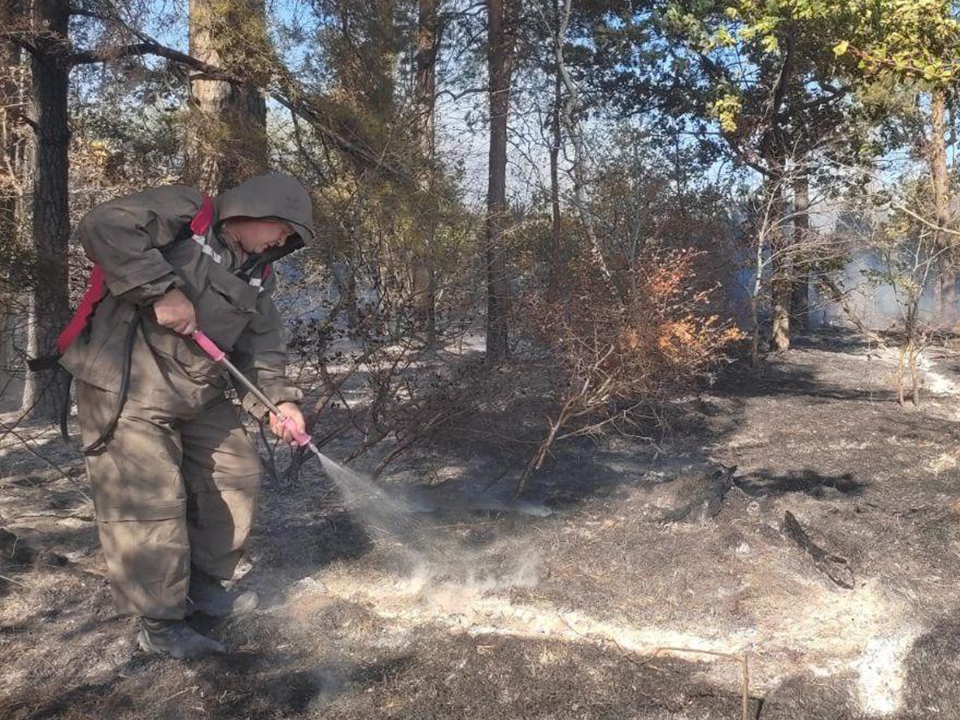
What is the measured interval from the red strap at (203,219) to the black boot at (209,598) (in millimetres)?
1332

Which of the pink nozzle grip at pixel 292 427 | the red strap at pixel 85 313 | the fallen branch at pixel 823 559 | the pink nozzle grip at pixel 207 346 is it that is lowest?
the fallen branch at pixel 823 559

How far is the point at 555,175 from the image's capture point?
1194 cm

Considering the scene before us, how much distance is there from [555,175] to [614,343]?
670cm

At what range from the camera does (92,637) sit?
313 cm

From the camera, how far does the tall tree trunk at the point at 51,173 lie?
5.23 meters

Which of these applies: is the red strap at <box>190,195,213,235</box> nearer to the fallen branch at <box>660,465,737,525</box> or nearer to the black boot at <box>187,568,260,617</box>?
the black boot at <box>187,568,260,617</box>

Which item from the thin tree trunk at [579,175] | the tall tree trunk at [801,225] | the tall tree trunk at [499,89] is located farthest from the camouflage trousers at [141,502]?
the tall tree trunk at [801,225]

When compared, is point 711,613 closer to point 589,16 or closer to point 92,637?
point 92,637

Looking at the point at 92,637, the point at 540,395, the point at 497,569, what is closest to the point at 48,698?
the point at 92,637

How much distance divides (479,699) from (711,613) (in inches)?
44.6

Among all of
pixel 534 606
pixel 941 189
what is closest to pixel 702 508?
pixel 534 606

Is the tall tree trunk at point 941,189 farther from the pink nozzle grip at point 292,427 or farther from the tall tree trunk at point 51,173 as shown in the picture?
the tall tree trunk at point 51,173

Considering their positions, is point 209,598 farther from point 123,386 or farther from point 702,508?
point 702,508

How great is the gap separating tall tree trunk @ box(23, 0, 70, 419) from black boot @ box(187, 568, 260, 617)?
106 inches
